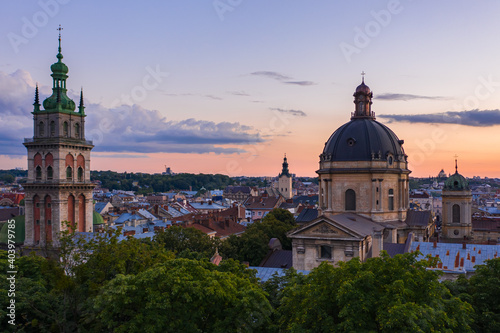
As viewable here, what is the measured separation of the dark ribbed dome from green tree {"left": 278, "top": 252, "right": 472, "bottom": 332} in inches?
1344

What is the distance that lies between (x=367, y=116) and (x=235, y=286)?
42.1m

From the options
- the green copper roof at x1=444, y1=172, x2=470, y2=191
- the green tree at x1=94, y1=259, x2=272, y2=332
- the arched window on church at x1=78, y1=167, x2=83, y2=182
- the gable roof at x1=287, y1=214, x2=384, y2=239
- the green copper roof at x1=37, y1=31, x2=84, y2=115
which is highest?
the green copper roof at x1=37, y1=31, x2=84, y2=115

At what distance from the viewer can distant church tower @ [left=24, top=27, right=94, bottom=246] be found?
58.5 metres

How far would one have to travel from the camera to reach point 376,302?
69.7 ft

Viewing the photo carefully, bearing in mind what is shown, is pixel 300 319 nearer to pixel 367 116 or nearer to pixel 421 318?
pixel 421 318

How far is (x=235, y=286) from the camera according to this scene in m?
25.8

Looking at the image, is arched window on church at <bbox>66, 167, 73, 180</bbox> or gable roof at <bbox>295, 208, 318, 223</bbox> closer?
arched window on church at <bbox>66, 167, 73, 180</bbox>

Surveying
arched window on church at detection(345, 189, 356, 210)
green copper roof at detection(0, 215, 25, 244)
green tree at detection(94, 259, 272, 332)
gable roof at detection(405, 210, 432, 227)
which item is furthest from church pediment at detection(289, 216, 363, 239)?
green copper roof at detection(0, 215, 25, 244)

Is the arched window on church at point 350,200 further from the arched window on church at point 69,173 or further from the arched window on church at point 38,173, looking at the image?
the arched window on church at point 38,173

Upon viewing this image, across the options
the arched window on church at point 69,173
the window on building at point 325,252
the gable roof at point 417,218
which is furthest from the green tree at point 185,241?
the gable roof at point 417,218

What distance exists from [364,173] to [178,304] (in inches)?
1492

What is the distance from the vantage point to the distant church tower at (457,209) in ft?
235

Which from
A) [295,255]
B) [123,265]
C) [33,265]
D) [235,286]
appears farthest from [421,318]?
[295,255]

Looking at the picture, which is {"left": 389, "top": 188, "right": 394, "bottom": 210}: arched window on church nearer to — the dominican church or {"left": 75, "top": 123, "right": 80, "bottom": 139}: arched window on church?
the dominican church
